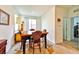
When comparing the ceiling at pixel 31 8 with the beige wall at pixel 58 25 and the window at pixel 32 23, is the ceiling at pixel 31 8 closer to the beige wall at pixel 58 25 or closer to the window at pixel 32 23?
the beige wall at pixel 58 25

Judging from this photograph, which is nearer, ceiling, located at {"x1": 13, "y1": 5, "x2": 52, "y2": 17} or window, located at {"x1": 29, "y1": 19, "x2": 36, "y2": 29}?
ceiling, located at {"x1": 13, "y1": 5, "x2": 52, "y2": 17}

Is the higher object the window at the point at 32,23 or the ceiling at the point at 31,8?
the ceiling at the point at 31,8

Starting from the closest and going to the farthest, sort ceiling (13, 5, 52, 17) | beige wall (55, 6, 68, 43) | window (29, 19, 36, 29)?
ceiling (13, 5, 52, 17), beige wall (55, 6, 68, 43), window (29, 19, 36, 29)

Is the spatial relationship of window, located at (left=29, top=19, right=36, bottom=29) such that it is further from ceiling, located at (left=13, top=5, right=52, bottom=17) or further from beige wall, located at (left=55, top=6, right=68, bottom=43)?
beige wall, located at (left=55, top=6, right=68, bottom=43)

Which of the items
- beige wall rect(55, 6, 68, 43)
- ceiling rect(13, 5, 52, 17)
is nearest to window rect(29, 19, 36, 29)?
ceiling rect(13, 5, 52, 17)

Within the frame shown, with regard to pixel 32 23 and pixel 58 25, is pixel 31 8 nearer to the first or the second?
pixel 58 25

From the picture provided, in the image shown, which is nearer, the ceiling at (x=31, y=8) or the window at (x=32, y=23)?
the ceiling at (x=31, y=8)

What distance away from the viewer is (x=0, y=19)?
3121mm

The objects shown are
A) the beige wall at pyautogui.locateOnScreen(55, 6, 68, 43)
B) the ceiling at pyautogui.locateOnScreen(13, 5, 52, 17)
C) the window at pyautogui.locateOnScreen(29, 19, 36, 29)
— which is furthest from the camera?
the window at pyautogui.locateOnScreen(29, 19, 36, 29)

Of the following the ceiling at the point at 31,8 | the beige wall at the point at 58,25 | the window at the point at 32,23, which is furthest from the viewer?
the window at the point at 32,23

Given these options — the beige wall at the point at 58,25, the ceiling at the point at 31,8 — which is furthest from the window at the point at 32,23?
the beige wall at the point at 58,25
